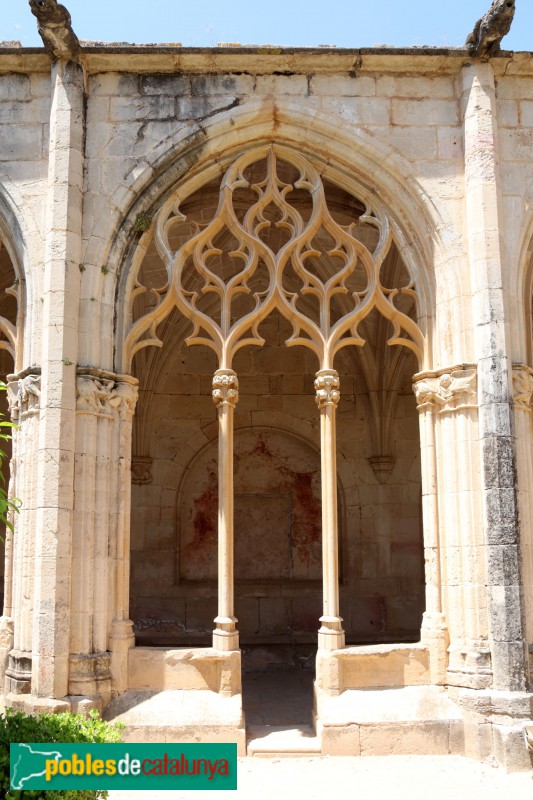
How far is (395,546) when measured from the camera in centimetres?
1063

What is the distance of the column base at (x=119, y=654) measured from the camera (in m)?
6.51

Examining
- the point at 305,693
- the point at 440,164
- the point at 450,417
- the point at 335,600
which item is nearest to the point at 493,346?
the point at 450,417

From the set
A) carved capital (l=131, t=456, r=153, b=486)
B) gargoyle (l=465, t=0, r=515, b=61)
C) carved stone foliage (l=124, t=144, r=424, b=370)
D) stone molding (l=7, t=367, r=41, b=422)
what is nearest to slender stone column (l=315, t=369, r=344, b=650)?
carved stone foliage (l=124, t=144, r=424, b=370)

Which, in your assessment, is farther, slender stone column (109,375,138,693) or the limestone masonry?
slender stone column (109,375,138,693)

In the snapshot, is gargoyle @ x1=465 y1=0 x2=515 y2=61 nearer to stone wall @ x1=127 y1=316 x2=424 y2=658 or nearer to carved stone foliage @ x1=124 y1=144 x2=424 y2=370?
carved stone foliage @ x1=124 y1=144 x2=424 y2=370

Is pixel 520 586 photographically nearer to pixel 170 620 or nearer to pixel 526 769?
pixel 526 769

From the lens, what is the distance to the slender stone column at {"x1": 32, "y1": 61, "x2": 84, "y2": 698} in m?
6.30

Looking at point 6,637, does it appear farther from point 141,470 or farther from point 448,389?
point 448,389

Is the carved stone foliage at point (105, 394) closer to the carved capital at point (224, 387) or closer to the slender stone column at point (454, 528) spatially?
Answer: the carved capital at point (224, 387)

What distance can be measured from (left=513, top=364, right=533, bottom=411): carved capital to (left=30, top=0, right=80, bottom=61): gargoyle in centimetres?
461

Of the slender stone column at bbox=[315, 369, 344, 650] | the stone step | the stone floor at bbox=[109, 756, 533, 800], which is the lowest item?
the stone floor at bbox=[109, 756, 533, 800]

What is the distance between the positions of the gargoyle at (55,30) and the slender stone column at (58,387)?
0.11m

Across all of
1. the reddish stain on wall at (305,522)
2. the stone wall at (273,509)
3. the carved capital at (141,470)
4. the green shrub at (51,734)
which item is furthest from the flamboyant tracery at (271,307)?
the reddish stain on wall at (305,522)

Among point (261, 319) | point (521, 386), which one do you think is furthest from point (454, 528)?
point (261, 319)
